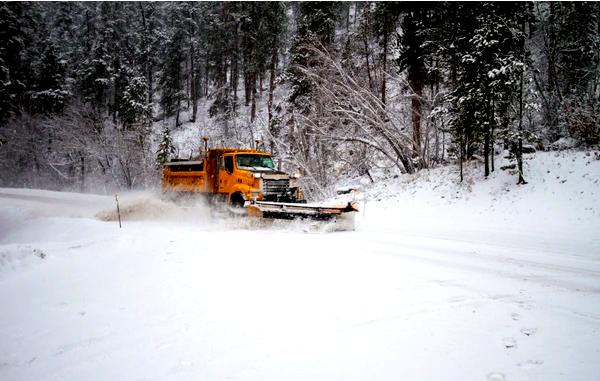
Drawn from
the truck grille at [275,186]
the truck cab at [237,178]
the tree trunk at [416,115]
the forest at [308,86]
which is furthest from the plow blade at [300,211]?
the tree trunk at [416,115]

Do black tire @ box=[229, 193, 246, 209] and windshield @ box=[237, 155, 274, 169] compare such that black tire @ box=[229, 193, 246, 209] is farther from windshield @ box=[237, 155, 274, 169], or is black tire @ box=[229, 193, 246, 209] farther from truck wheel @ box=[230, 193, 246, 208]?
windshield @ box=[237, 155, 274, 169]

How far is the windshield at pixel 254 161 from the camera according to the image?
41.6ft

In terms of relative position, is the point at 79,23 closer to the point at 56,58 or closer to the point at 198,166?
the point at 56,58

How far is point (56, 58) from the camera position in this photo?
139ft

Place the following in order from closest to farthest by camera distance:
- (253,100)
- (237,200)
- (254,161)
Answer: (237,200), (254,161), (253,100)

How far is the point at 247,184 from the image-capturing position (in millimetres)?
11938

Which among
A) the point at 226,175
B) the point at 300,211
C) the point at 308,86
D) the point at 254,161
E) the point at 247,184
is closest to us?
the point at 300,211

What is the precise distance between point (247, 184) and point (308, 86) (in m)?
14.4

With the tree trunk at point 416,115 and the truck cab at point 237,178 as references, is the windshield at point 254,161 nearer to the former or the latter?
the truck cab at point 237,178

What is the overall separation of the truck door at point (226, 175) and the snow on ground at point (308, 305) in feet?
Result: 9.89

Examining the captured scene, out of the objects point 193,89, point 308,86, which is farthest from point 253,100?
point 308,86

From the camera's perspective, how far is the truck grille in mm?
11883

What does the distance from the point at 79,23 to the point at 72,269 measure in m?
66.7

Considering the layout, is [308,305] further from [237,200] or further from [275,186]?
[237,200]
